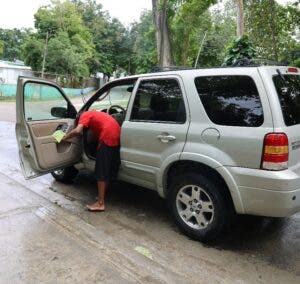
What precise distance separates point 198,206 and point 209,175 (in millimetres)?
374

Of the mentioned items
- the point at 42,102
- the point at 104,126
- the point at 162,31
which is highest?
the point at 162,31

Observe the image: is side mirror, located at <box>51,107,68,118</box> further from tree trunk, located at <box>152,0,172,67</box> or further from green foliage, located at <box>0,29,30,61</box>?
green foliage, located at <box>0,29,30,61</box>

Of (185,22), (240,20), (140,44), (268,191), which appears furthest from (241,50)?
(140,44)

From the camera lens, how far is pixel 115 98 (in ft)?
18.9

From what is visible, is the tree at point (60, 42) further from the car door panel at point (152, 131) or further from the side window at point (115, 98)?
the car door panel at point (152, 131)

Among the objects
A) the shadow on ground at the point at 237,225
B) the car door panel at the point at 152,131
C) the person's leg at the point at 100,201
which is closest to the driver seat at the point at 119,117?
the car door panel at the point at 152,131

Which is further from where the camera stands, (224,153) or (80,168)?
(80,168)

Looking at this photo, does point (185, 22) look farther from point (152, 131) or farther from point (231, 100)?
point (231, 100)

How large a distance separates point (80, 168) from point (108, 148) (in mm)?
2122

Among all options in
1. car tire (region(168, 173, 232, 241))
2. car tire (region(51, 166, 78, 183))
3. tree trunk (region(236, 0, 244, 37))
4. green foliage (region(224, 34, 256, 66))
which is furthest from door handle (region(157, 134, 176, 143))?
tree trunk (region(236, 0, 244, 37))

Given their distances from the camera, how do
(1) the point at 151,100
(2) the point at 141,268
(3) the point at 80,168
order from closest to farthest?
(2) the point at 141,268
(1) the point at 151,100
(3) the point at 80,168

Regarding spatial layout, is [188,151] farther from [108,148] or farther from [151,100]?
[108,148]

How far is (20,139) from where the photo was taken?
5.24 metres

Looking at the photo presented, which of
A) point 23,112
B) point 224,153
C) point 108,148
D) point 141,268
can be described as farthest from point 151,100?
point 141,268
